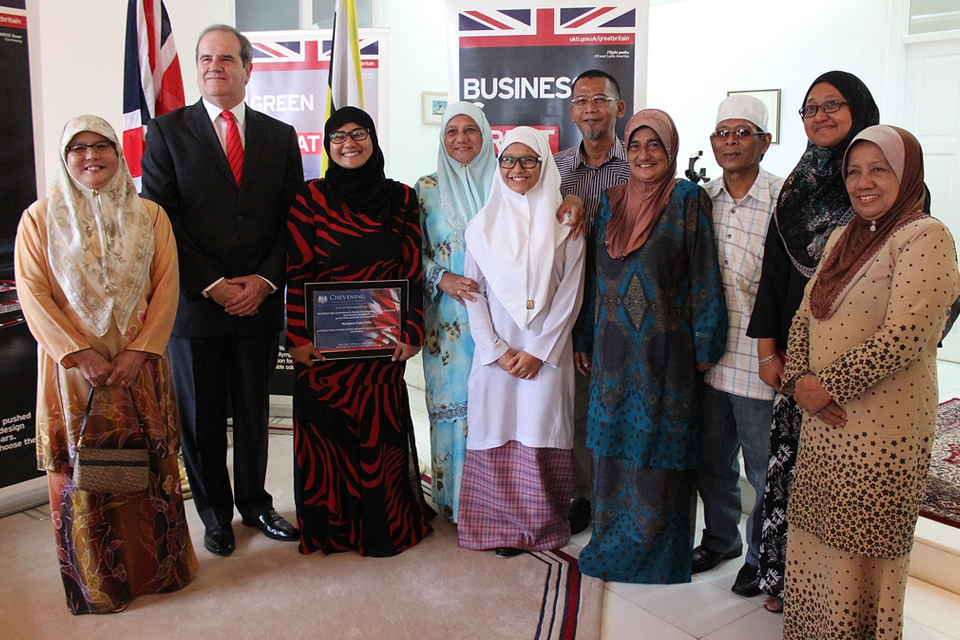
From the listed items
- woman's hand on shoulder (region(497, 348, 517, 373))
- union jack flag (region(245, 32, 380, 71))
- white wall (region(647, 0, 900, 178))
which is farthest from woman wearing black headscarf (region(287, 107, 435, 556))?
white wall (region(647, 0, 900, 178))

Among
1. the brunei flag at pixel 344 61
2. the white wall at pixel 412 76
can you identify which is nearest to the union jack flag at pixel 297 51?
the brunei flag at pixel 344 61

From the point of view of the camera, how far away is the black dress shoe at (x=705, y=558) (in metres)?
2.78

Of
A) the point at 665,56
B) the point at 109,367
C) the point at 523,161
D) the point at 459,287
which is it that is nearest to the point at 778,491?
the point at 459,287

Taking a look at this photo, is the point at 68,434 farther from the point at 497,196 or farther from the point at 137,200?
the point at 497,196

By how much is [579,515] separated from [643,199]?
1.37m

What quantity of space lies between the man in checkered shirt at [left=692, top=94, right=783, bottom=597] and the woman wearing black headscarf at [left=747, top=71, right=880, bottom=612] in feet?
0.35

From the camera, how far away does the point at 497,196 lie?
2709 mm

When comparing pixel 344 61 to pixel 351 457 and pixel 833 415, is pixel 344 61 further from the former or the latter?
pixel 833 415

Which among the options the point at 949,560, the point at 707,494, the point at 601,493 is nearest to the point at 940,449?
the point at 949,560

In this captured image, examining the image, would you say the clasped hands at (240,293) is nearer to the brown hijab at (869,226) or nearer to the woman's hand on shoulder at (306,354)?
the woman's hand on shoulder at (306,354)

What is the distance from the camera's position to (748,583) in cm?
261

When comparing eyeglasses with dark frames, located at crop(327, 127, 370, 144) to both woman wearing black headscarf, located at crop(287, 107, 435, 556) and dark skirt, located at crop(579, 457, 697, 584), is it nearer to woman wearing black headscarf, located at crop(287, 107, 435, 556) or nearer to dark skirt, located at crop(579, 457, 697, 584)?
woman wearing black headscarf, located at crop(287, 107, 435, 556)

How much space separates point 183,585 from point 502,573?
3.68ft

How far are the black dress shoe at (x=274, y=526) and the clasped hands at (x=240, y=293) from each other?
86 centimetres
